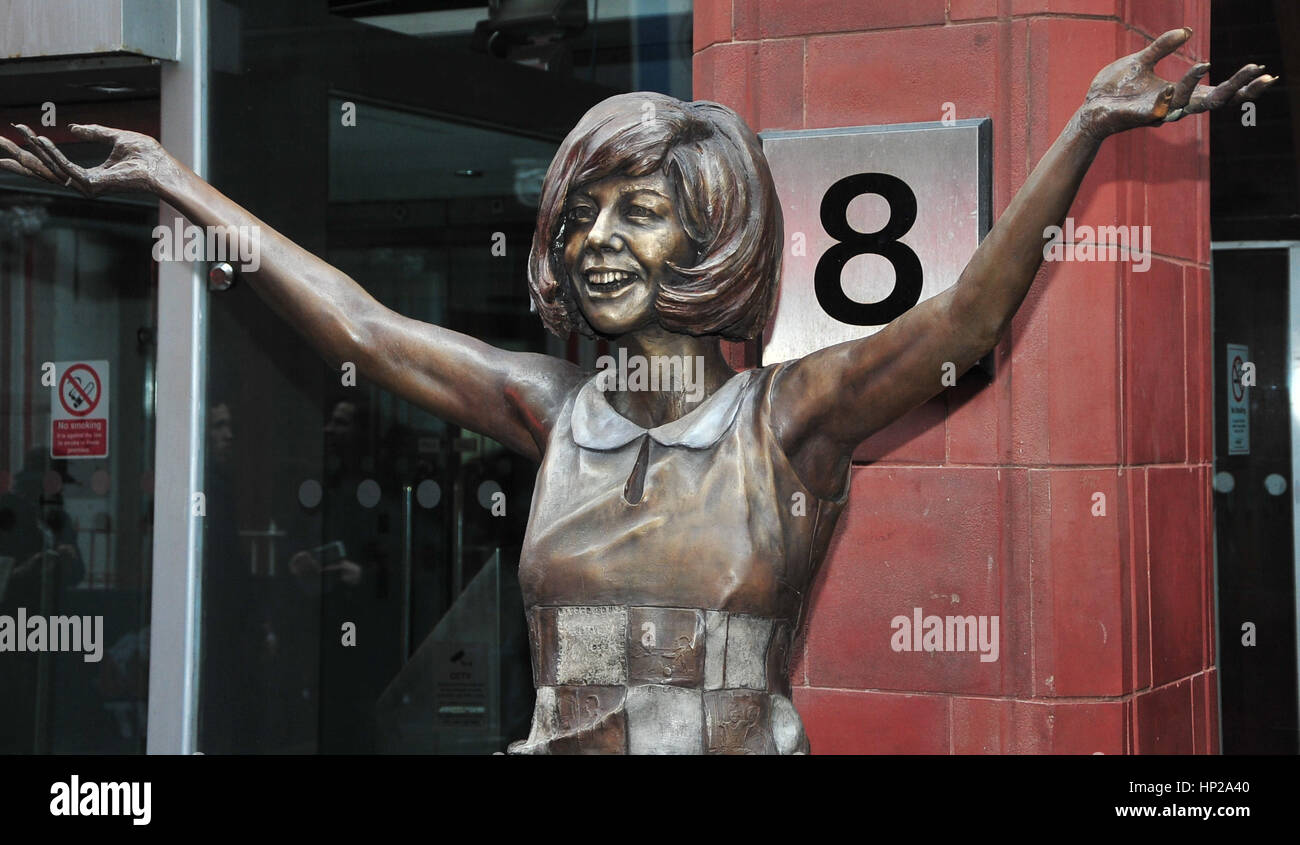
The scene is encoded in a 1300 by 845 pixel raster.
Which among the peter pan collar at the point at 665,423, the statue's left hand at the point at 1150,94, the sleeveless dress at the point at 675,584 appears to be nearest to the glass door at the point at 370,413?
the peter pan collar at the point at 665,423

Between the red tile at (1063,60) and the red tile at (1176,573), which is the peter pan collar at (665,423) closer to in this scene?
the red tile at (1063,60)

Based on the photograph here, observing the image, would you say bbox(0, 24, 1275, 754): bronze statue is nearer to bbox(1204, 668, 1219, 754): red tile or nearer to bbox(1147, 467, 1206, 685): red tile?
bbox(1147, 467, 1206, 685): red tile

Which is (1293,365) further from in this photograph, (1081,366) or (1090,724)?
(1090,724)

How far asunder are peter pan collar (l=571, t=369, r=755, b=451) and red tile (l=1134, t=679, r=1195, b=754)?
181 cm

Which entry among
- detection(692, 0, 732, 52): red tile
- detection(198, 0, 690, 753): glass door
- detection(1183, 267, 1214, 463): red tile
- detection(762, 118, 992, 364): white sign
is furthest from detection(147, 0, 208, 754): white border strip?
detection(1183, 267, 1214, 463): red tile

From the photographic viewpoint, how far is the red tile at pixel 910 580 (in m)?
3.85

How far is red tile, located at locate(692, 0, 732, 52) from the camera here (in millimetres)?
4129

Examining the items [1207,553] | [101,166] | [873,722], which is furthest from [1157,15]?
[101,166]

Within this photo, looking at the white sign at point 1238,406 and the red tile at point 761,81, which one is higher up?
the red tile at point 761,81

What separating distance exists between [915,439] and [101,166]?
2.14m

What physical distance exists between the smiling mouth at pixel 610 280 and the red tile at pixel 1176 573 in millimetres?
1966

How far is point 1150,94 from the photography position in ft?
A: 7.01
